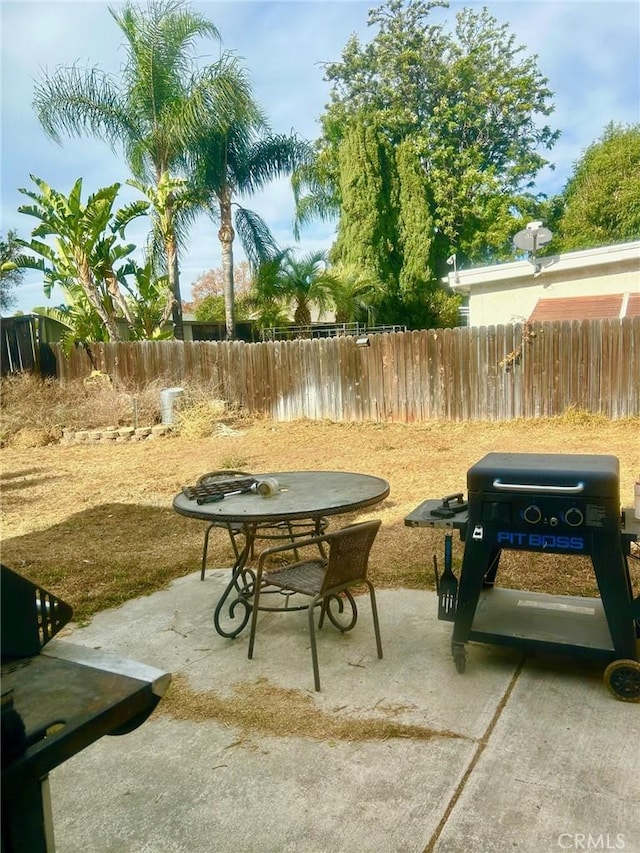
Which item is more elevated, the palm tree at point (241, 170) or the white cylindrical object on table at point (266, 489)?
the palm tree at point (241, 170)

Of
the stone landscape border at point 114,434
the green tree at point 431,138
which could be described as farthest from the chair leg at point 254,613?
the green tree at point 431,138

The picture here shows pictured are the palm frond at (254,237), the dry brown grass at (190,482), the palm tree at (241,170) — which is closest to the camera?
the dry brown grass at (190,482)

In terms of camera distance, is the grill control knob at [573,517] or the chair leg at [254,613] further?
the chair leg at [254,613]

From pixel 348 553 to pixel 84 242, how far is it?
506 inches

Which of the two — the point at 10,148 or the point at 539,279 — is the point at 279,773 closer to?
the point at 10,148

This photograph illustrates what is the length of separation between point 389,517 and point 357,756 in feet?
11.4

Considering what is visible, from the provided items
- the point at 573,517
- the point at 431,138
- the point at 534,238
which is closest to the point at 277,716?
the point at 573,517

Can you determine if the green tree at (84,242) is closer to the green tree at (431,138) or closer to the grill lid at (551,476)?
the green tree at (431,138)

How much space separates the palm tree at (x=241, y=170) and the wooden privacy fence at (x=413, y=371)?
5.58m

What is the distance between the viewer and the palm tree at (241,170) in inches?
690

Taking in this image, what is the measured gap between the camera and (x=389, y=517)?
18.8ft

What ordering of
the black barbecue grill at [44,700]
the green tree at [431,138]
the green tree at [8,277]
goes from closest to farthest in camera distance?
the black barbecue grill at [44,700]
the green tree at [8,277]
the green tree at [431,138]

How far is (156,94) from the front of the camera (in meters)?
16.8

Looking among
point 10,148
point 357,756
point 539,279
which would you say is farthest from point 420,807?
point 539,279
